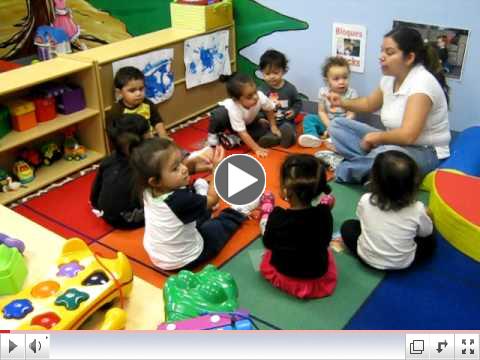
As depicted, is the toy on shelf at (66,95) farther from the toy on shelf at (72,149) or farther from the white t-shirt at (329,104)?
the white t-shirt at (329,104)

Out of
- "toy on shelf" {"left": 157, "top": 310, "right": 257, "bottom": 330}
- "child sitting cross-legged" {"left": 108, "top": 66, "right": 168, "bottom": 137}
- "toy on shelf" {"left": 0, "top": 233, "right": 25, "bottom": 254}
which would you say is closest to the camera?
"toy on shelf" {"left": 157, "top": 310, "right": 257, "bottom": 330}

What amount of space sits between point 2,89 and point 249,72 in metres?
2.00

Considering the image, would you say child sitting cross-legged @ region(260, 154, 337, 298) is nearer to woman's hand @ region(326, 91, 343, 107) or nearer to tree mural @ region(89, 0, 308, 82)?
woman's hand @ region(326, 91, 343, 107)

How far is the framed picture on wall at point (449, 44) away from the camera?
300 cm

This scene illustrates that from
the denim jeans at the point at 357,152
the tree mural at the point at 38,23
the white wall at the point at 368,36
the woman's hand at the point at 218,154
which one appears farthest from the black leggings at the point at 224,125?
the tree mural at the point at 38,23

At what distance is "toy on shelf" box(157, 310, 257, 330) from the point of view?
1145 millimetres

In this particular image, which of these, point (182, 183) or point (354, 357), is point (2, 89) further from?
point (354, 357)

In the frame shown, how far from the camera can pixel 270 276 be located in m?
2.05

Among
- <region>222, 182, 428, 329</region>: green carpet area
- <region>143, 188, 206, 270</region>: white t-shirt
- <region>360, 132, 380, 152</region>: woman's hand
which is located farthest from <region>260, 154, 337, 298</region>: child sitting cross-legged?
<region>360, 132, 380, 152</region>: woman's hand

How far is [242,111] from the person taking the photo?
3191 millimetres

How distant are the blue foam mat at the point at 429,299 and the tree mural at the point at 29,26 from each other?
387 centimetres

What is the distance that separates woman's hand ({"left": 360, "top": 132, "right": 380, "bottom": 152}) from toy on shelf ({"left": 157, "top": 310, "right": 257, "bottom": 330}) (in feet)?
5.79

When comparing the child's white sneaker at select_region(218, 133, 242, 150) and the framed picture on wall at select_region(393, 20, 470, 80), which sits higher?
the framed picture on wall at select_region(393, 20, 470, 80)

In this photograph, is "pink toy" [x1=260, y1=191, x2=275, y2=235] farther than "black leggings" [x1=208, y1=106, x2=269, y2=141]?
No
